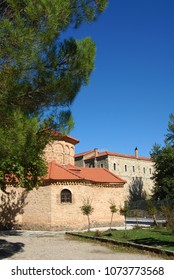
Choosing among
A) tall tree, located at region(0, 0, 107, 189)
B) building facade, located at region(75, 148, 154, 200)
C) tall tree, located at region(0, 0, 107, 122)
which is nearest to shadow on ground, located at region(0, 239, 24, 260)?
tall tree, located at region(0, 0, 107, 189)

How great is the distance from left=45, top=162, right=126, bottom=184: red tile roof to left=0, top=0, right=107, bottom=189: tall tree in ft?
49.4

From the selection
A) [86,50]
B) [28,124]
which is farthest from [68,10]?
[28,124]

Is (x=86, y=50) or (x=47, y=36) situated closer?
(x=47, y=36)

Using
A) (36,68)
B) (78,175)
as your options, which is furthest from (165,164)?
(36,68)

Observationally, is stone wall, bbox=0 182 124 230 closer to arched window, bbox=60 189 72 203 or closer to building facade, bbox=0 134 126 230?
building facade, bbox=0 134 126 230

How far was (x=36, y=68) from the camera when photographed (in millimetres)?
9227

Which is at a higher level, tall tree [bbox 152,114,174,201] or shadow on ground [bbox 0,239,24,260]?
tall tree [bbox 152,114,174,201]

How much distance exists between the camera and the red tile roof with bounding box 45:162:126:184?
25797 millimetres

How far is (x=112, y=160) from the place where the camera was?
5628 cm

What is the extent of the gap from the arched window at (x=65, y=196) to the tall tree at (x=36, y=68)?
49.8ft
